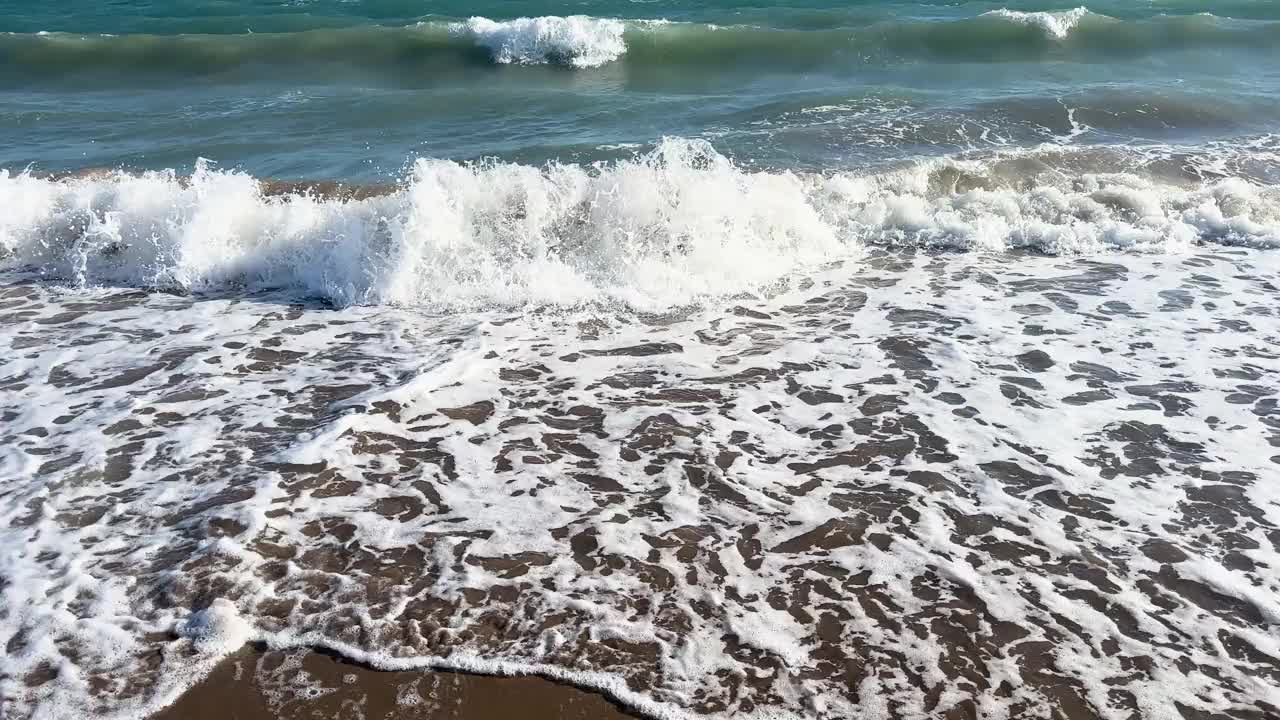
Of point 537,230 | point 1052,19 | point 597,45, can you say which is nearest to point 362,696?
point 537,230

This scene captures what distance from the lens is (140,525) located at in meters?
4.63

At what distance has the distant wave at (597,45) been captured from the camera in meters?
16.3

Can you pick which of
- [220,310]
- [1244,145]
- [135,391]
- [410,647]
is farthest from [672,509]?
[1244,145]

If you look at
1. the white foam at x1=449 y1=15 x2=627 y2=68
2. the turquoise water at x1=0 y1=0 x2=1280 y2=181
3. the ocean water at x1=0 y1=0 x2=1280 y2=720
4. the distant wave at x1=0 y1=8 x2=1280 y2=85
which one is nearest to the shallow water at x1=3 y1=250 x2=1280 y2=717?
the ocean water at x1=0 y1=0 x2=1280 y2=720

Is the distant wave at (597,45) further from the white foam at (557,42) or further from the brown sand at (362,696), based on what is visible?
the brown sand at (362,696)

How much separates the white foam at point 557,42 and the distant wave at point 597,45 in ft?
0.06

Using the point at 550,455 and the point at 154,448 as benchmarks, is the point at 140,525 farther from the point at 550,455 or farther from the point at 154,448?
the point at 550,455

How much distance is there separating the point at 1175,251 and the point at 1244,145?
395 centimetres

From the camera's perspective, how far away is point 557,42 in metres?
16.7

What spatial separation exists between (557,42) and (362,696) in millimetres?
14689

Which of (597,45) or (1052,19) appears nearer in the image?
(597,45)

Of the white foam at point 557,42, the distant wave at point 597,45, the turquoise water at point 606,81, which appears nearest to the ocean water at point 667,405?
the turquoise water at point 606,81

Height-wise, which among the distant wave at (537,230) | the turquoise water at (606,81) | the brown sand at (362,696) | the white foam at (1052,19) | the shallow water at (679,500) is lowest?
the brown sand at (362,696)

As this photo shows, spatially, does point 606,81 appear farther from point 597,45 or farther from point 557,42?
point 557,42
